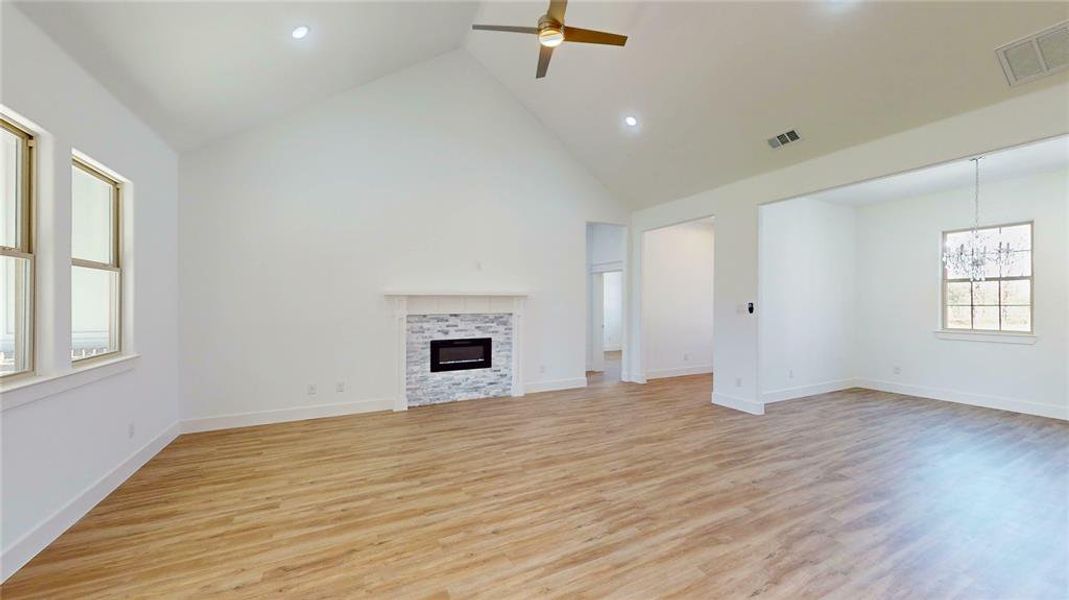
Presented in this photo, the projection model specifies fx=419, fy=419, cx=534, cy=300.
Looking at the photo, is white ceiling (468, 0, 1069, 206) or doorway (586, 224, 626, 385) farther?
doorway (586, 224, 626, 385)

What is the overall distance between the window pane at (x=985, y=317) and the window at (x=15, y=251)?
952cm

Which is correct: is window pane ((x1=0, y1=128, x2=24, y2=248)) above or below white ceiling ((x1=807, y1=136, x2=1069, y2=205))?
below

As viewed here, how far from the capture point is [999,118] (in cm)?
311

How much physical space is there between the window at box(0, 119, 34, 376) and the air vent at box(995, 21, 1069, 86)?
598 cm

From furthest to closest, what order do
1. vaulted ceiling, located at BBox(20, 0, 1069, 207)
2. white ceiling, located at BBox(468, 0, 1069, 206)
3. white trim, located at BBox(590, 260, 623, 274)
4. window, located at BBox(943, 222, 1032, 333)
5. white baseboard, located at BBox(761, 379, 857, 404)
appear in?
white trim, located at BBox(590, 260, 623, 274)
white baseboard, located at BBox(761, 379, 857, 404)
window, located at BBox(943, 222, 1032, 333)
white ceiling, located at BBox(468, 0, 1069, 206)
vaulted ceiling, located at BBox(20, 0, 1069, 207)

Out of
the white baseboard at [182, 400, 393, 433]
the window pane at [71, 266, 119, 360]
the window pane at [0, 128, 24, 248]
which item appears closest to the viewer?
the window pane at [0, 128, 24, 248]

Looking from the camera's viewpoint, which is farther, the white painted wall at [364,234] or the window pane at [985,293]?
the window pane at [985,293]

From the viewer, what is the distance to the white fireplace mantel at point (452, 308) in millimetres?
5285

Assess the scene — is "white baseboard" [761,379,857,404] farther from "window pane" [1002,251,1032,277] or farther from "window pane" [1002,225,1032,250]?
"window pane" [1002,225,1032,250]

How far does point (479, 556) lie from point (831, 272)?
685 cm

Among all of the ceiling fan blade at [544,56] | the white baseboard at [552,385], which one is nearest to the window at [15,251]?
the ceiling fan blade at [544,56]

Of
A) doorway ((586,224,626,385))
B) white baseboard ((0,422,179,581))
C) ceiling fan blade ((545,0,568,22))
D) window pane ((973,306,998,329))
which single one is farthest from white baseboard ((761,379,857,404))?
white baseboard ((0,422,179,581))

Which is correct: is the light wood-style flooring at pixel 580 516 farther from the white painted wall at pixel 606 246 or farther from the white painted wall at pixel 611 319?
the white painted wall at pixel 611 319

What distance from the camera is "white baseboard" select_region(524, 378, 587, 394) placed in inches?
245
